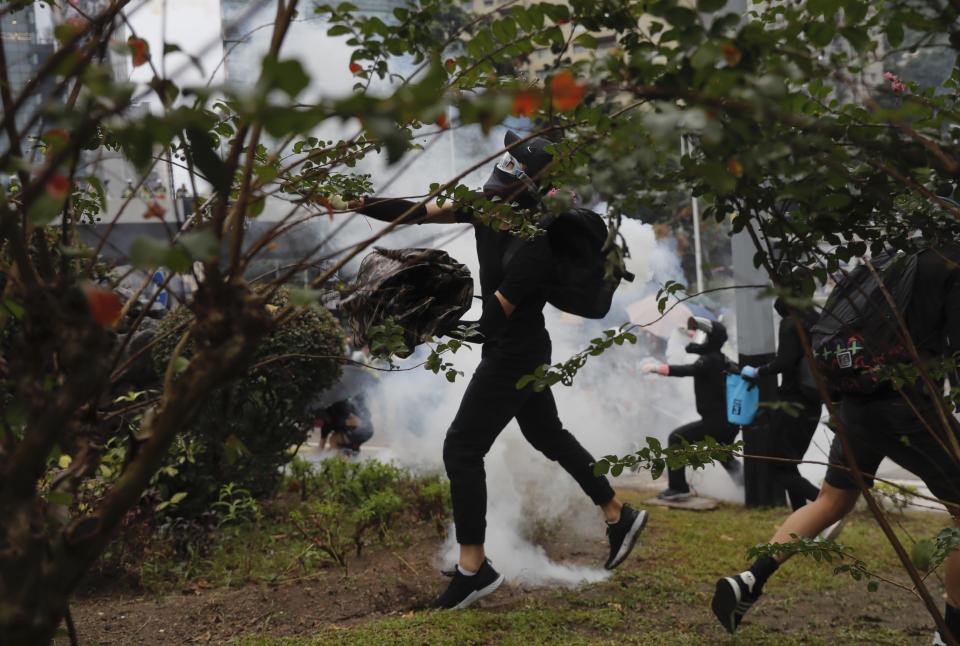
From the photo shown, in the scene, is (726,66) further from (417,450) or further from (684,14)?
(417,450)

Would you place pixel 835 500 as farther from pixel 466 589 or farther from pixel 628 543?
pixel 466 589

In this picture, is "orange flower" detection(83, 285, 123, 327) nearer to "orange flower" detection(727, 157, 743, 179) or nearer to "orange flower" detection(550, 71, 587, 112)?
"orange flower" detection(550, 71, 587, 112)

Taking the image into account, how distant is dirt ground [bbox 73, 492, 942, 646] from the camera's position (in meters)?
3.73

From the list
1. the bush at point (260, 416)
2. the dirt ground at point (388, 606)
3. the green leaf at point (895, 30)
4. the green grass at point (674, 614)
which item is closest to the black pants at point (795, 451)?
the green grass at point (674, 614)

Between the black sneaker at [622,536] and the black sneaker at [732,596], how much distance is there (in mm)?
736

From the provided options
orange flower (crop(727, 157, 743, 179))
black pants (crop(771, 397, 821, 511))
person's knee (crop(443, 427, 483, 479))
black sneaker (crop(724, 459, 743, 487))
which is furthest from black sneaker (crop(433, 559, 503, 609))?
black sneaker (crop(724, 459, 743, 487))

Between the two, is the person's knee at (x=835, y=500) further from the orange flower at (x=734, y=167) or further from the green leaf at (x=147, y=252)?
the green leaf at (x=147, y=252)

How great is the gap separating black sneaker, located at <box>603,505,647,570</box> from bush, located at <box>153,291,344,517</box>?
1791 mm

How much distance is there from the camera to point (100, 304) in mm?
1273

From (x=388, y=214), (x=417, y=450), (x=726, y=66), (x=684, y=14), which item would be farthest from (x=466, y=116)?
(x=417, y=450)

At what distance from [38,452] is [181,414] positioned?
0.20m

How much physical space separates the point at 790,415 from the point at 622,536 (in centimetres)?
138

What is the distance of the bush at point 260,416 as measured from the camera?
5.02 m

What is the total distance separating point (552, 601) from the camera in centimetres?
410
